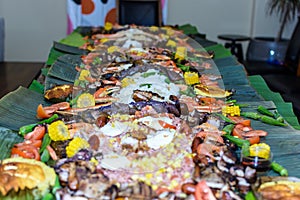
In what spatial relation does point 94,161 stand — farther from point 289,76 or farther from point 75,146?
point 289,76

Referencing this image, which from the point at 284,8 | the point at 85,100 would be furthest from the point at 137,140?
the point at 284,8

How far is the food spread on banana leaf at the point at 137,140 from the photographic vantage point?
3.67 feet

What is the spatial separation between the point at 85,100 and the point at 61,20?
3.63 m

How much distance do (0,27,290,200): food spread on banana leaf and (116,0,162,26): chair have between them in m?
2.11

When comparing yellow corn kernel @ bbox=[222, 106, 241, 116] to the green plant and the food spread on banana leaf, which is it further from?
the green plant

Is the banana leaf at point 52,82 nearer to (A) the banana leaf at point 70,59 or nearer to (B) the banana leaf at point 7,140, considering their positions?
(A) the banana leaf at point 70,59

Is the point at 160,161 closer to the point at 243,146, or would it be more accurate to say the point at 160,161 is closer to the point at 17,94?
the point at 243,146

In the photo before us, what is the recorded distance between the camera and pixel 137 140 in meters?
1.36

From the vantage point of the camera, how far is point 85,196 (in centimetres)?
107

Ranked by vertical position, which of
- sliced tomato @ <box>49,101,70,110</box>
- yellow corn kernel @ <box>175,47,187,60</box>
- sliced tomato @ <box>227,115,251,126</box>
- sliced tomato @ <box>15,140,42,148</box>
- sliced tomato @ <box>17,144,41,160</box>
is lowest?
sliced tomato @ <box>227,115,251,126</box>

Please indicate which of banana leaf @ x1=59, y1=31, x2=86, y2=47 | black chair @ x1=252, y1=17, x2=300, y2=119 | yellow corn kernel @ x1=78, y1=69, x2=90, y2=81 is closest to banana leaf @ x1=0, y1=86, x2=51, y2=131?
yellow corn kernel @ x1=78, y1=69, x2=90, y2=81

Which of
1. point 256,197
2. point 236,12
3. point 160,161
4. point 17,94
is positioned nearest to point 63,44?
point 17,94

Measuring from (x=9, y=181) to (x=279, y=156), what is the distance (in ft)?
2.76

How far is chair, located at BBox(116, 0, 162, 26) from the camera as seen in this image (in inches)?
169
